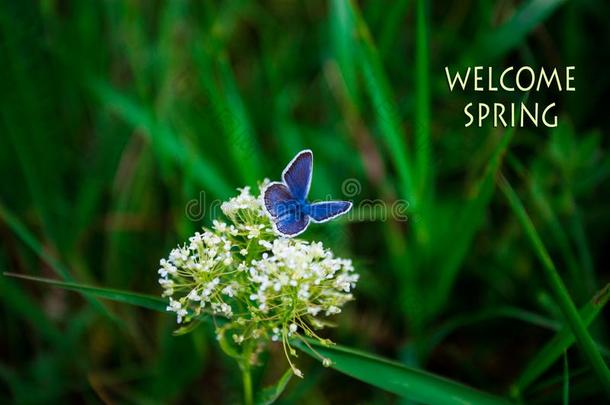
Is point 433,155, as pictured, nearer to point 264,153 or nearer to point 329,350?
point 264,153

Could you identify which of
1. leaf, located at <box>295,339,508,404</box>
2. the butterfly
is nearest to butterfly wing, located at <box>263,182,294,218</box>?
the butterfly

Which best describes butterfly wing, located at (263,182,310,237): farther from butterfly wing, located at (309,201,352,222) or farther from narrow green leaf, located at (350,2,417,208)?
narrow green leaf, located at (350,2,417,208)

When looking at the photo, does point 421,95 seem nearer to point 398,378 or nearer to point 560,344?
point 560,344

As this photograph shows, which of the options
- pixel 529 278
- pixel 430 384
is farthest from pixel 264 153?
pixel 430 384

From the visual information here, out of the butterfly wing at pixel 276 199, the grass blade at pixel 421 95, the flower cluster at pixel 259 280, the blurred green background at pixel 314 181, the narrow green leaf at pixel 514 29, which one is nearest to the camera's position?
the flower cluster at pixel 259 280

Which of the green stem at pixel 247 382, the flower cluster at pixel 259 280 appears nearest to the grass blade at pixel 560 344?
the flower cluster at pixel 259 280

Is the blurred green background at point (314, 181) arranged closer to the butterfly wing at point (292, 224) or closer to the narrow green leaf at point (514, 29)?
the narrow green leaf at point (514, 29)
